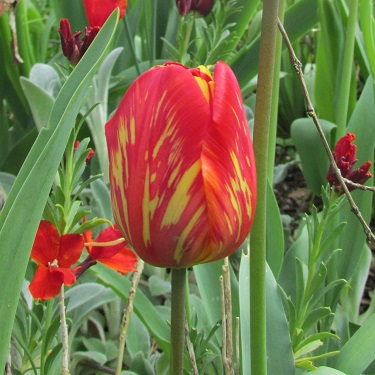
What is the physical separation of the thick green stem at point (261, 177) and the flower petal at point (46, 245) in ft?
0.85

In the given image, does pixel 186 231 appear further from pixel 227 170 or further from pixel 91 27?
pixel 91 27

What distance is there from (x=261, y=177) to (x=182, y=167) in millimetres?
76

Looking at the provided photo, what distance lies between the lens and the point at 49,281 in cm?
69

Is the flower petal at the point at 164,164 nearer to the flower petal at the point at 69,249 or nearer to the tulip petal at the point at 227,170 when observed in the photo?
the tulip petal at the point at 227,170

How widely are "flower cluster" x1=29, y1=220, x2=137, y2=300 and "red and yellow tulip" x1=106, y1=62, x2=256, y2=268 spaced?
230 mm

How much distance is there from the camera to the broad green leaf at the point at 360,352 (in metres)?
0.83

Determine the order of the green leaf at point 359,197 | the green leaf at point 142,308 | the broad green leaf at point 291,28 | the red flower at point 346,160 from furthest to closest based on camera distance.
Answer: the broad green leaf at point 291,28 < the green leaf at point 359,197 < the green leaf at point 142,308 < the red flower at point 346,160

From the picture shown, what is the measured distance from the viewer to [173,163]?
465 mm

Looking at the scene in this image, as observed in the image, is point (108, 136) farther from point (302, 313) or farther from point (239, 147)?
point (302, 313)

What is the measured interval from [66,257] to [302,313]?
32cm

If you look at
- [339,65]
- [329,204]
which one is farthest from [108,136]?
[339,65]

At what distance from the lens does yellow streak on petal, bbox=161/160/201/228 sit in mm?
468

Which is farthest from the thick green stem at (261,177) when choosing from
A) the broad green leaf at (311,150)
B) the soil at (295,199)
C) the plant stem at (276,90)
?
the soil at (295,199)

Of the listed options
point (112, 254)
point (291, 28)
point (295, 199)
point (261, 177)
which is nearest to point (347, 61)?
point (291, 28)
